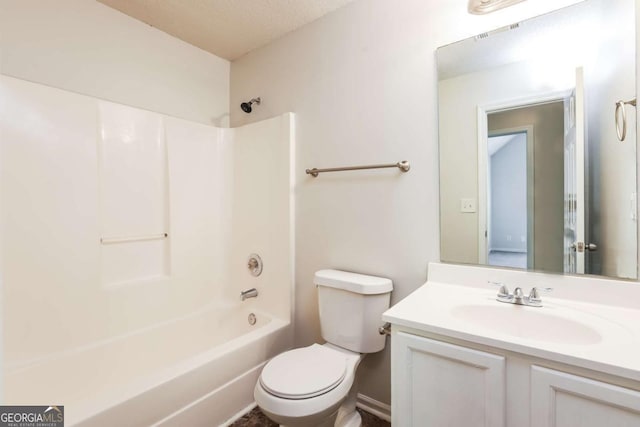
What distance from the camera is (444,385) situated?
969mm

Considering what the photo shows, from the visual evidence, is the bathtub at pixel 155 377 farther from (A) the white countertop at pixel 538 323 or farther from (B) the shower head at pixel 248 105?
(B) the shower head at pixel 248 105

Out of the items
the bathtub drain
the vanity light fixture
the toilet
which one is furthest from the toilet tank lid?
the vanity light fixture

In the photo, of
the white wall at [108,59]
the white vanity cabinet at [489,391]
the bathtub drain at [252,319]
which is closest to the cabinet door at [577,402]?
the white vanity cabinet at [489,391]

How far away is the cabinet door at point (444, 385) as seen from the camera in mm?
895

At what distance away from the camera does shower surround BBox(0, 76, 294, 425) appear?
1441mm

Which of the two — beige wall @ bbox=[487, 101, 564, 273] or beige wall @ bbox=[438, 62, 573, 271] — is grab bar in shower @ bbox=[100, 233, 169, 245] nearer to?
beige wall @ bbox=[438, 62, 573, 271]

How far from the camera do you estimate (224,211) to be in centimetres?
236

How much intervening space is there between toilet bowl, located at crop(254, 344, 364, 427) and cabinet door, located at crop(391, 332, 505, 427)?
298mm

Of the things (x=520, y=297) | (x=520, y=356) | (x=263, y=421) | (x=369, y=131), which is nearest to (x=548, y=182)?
(x=520, y=297)

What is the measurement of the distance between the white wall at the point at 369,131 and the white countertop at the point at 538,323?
311 mm

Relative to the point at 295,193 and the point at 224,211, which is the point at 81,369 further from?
the point at 295,193

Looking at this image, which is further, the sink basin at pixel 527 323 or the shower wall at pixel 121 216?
the shower wall at pixel 121 216

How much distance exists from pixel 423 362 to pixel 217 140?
2060 mm

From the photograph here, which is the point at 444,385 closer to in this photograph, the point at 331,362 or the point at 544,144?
the point at 331,362
